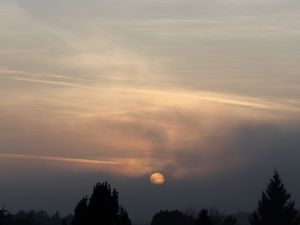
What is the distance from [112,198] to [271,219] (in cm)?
3423

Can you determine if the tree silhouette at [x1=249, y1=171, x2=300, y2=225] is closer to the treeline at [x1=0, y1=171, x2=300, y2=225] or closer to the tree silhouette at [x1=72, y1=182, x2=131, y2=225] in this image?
the treeline at [x1=0, y1=171, x2=300, y2=225]

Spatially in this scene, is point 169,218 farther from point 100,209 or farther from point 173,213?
point 100,209

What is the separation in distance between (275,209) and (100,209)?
3518 cm

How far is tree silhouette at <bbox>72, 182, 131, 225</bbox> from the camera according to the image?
3606 centimetres

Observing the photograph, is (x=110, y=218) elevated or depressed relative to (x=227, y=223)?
depressed

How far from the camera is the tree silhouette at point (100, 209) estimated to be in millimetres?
36062

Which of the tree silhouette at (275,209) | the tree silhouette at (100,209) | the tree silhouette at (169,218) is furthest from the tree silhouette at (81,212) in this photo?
the tree silhouette at (169,218)

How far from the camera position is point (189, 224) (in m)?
102

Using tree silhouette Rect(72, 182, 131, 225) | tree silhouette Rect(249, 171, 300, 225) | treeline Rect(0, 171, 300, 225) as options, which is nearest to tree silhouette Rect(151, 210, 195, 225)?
treeline Rect(0, 171, 300, 225)

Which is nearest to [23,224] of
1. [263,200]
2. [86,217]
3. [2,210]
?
[263,200]

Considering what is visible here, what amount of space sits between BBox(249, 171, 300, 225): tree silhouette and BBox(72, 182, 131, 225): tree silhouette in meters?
33.3

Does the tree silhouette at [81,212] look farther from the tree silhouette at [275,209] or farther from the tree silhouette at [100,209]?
the tree silhouette at [275,209]

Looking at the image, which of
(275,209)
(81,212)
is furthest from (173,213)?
(81,212)

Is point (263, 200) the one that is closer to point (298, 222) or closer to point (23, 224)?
point (298, 222)
